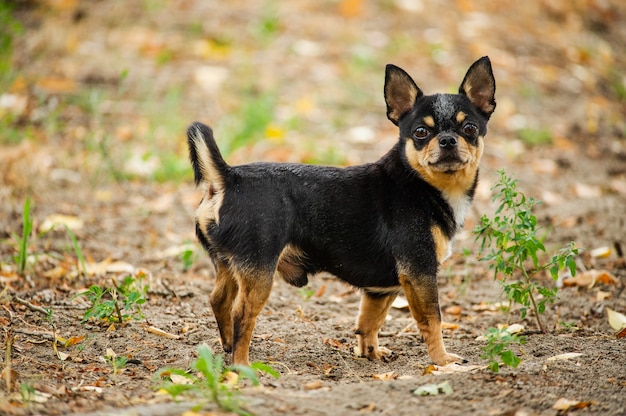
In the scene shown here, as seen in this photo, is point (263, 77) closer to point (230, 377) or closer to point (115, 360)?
point (115, 360)

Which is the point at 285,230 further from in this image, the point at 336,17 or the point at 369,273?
the point at 336,17

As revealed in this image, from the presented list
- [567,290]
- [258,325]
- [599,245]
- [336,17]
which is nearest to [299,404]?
[258,325]

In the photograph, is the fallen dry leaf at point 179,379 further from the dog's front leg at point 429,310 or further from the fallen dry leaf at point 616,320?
the fallen dry leaf at point 616,320

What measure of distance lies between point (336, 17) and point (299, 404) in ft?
32.2

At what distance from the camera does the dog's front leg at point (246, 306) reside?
4.21 metres

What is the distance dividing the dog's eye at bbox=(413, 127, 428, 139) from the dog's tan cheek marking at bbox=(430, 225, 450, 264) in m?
0.56

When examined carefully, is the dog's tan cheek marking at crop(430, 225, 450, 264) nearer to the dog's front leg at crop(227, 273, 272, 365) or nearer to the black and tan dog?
the black and tan dog

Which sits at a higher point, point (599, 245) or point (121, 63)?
point (121, 63)

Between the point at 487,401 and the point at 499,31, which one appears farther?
the point at 499,31

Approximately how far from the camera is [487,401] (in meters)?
3.58

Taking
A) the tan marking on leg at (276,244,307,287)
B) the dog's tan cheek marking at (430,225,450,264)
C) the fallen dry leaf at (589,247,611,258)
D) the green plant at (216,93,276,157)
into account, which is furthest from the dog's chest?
the green plant at (216,93,276,157)

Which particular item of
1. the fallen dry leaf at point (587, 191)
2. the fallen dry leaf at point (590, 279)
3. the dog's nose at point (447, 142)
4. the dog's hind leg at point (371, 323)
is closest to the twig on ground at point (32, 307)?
the dog's hind leg at point (371, 323)

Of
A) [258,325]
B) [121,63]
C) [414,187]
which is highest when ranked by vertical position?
[121,63]

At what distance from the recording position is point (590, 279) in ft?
18.7
